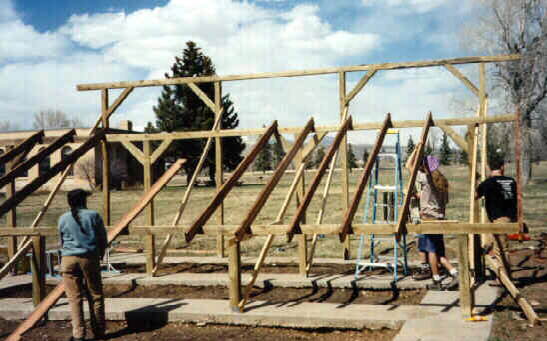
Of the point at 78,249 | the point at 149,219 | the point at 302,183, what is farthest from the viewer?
the point at 149,219

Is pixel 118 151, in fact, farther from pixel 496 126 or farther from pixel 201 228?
pixel 201 228

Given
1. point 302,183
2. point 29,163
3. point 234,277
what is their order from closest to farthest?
point 234,277 → point 29,163 → point 302,183

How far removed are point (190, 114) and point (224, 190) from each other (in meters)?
29.3

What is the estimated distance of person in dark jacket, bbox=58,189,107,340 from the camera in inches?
203

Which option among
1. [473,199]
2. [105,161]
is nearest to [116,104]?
[105,161]

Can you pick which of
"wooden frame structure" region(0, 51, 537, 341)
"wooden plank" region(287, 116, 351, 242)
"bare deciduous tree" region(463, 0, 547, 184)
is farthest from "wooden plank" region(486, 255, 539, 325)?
"bare deciduous tree" region(463, 0, 547, 184)

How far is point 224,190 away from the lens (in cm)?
609

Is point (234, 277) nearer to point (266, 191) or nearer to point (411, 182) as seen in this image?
point (266, 191)

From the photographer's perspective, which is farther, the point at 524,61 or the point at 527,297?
the point at 524,61

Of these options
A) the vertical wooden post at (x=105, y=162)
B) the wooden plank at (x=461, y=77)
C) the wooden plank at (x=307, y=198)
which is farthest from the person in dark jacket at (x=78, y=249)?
the wooden plank at (x=461, y=77)

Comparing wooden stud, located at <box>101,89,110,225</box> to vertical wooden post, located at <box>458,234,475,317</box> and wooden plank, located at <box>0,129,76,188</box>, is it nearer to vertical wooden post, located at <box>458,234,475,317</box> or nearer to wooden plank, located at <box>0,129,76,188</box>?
wooden plank, located at <box>0,129,76,188</box>

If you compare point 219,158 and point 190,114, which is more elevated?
point 190,114

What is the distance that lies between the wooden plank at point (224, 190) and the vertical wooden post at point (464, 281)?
110 inches

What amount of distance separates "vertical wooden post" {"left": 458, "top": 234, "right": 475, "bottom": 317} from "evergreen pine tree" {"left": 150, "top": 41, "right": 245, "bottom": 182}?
2888 centimetres
